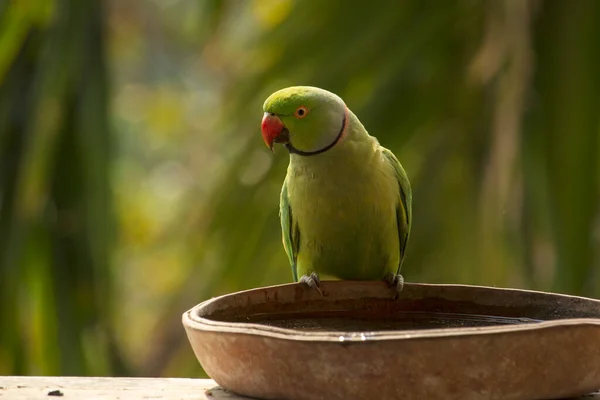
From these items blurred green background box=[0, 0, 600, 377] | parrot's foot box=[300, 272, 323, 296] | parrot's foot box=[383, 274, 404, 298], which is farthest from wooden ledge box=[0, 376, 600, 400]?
blurred green background box=[0, 0, 600, 377]

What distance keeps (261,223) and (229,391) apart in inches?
68.9

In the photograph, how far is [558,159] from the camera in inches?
101

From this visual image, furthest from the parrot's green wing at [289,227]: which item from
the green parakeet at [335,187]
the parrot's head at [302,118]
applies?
the parrot's head at [302,118]

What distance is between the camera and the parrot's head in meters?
1.97

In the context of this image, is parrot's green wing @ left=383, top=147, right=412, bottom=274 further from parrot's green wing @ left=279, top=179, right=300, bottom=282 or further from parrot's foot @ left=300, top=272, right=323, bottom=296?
parrot's foot @ left=300, top=272, right=323, bottom=296

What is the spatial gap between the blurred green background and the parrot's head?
87 cm

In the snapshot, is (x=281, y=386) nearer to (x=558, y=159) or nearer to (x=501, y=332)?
(x=501, y=332)

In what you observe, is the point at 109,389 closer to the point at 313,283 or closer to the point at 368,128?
the point at 313,283

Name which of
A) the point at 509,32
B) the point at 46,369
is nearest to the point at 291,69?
the point at 509,32

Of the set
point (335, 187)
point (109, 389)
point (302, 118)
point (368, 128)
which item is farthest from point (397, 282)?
point (368, 128)

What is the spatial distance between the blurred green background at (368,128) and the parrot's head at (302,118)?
87 cm

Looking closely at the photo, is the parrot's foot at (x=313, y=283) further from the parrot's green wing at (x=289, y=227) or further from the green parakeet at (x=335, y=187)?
the parrot's green wing at (x=289, y=227)

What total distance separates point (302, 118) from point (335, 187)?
174mm

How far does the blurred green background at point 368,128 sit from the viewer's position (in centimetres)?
261
